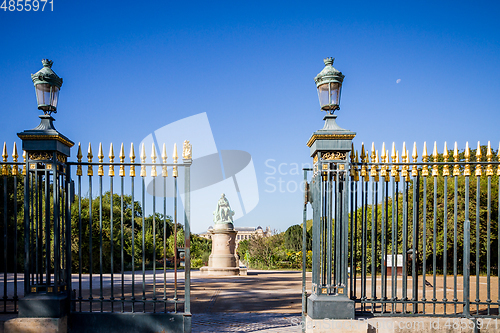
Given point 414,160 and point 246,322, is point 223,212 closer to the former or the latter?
point 246,322

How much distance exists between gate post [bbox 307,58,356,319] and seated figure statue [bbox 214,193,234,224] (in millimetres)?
15374

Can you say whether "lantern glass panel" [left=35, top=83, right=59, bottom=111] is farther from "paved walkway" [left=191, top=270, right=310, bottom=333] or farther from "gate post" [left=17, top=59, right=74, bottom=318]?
"paved walkway" [left=191, top=270, right=310, bottom=333]

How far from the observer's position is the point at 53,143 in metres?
6.20

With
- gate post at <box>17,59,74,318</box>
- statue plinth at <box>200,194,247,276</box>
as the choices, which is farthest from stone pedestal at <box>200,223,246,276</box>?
Result: gate post at <box>17,59,74,318</box>

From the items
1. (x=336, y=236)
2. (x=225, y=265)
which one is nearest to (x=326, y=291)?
(x=336, y=236)

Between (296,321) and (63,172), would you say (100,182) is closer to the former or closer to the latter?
(63,172)

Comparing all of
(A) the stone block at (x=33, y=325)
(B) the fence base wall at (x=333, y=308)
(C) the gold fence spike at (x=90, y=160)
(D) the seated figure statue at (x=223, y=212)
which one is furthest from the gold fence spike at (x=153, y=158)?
(D) the seated figure statue at (x=223, y=212)

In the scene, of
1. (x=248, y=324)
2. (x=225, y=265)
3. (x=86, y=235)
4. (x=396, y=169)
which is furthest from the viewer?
(x=86, y=235)

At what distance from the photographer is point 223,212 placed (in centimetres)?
2166

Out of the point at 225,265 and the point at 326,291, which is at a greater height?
the point at 326,291

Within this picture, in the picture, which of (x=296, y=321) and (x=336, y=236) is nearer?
(x=336, y=236)

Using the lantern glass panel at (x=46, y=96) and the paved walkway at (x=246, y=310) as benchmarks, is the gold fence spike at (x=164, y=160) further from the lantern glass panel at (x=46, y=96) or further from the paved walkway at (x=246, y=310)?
the paved walkway at (x=246, y=310)

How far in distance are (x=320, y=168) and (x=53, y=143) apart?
3.85m

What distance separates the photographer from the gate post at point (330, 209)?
596cm
